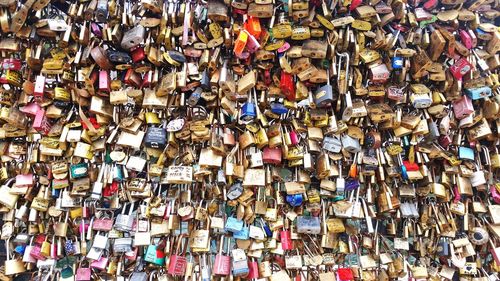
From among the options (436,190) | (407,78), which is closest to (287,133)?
(407,78)

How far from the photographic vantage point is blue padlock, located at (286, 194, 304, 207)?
2.78 m

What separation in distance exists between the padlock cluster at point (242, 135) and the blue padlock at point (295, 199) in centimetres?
2

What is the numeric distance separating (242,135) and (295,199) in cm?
60

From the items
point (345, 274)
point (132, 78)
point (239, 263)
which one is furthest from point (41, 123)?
point (345, 274)

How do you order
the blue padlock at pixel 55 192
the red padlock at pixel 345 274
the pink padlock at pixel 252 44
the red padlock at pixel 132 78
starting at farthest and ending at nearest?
the red padlock at pixel 345 274
the blue padlock at pixel 55 192
the red padlock at pixel 132 78
the pink padlock at pixel 252 44

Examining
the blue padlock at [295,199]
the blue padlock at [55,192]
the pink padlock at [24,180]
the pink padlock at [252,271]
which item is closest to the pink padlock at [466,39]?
the blue padlock at [295,199]

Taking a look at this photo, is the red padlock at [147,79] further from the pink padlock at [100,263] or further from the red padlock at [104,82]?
the pink padlock at [100,263]

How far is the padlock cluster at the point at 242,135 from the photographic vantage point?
263 centimetres

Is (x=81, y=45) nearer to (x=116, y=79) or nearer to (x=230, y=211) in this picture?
(x=116, y=79)

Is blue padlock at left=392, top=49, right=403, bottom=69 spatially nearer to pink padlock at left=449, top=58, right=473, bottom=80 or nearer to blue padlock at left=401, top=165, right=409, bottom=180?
pink padlock at left=449, top=58, right=473, bottom=80

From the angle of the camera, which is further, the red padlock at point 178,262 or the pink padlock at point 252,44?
the red padlock at point 178,262

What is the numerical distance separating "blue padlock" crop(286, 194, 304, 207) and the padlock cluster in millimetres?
16

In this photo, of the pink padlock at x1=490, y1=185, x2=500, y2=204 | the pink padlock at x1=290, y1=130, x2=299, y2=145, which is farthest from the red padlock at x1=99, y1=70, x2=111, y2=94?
the pink padlock at x1=490, y1=185, x2=500, y2=204

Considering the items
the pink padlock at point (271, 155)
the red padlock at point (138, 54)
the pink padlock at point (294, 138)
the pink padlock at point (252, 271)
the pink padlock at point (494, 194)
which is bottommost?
the pink padlock at point (252, 271)
